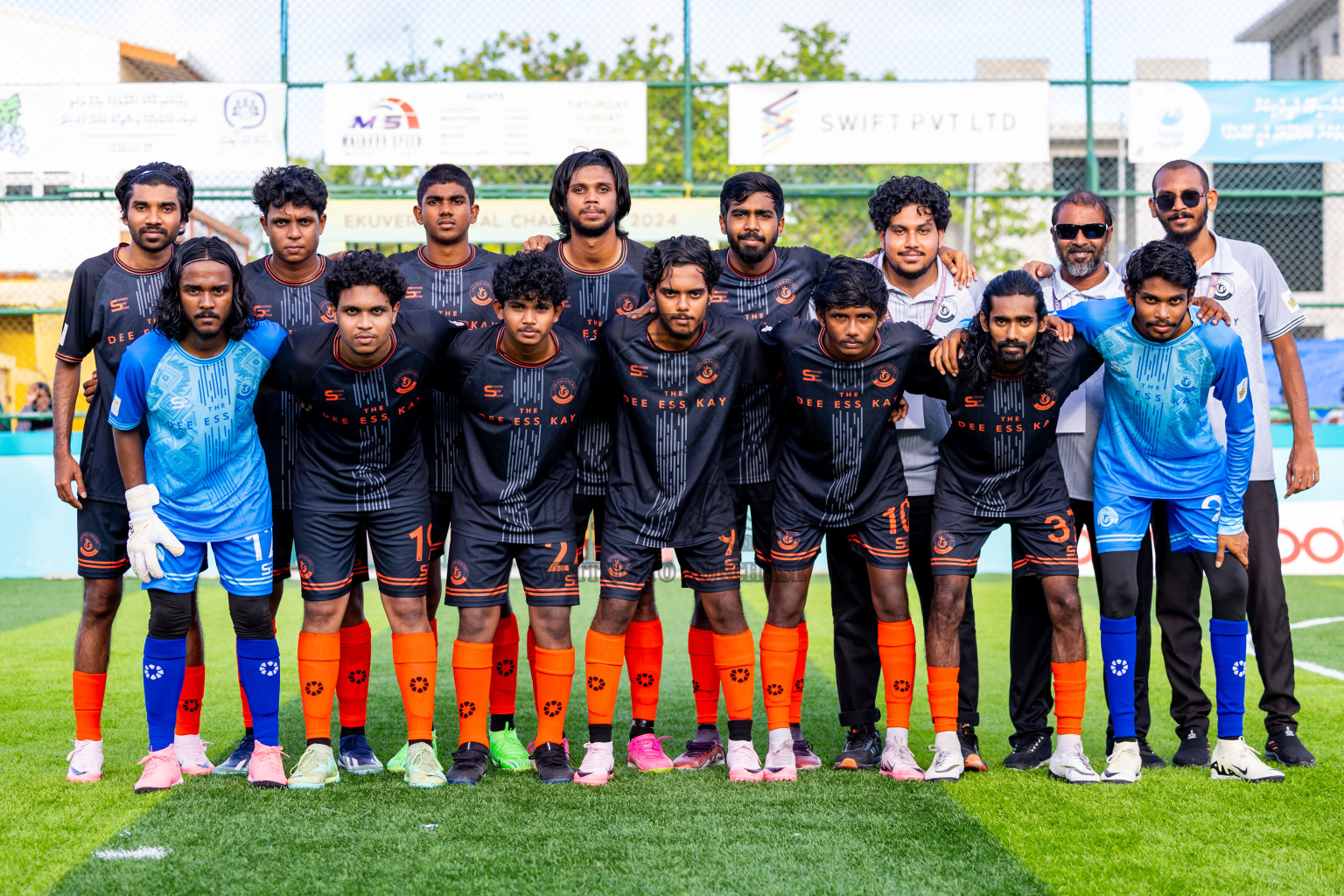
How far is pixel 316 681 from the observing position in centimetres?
410

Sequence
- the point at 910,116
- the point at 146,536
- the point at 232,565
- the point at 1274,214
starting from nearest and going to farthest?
the point at 146,536, the point at 232,565, the point at 910,116, the point at 1274,214

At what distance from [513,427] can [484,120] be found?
662cm

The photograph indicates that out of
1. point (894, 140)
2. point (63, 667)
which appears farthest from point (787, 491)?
point (894, 140)

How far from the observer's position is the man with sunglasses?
4383mm

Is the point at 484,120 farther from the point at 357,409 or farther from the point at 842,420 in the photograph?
the point at 842,420

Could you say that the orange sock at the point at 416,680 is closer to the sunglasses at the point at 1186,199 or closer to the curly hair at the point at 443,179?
the curly hair at the point at 443,179

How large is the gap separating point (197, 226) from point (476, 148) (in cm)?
303

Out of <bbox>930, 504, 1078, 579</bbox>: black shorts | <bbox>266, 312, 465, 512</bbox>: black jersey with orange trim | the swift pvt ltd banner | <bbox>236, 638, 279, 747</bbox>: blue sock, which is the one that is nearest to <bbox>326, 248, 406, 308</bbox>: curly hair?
<bbox>266, 312, 465, 512</bbox>: black jersey with orange trim

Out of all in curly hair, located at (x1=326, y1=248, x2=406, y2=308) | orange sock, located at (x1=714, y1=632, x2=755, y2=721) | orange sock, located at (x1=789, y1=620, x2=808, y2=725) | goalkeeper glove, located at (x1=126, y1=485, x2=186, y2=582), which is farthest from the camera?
orange sock, located at (x1=789, y1=620, x2=808, y2=725)

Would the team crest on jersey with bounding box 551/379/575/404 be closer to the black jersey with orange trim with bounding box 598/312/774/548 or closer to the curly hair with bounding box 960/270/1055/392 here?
the black jersey with orange trim with bounding box 598/312/774/548

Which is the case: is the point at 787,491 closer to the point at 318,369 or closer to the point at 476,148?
the point at 318,369

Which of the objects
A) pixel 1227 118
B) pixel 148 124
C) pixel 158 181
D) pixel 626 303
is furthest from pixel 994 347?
pixel 148 124

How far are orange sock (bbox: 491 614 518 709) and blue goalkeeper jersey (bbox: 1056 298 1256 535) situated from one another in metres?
2.29

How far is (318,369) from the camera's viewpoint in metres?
4.05
